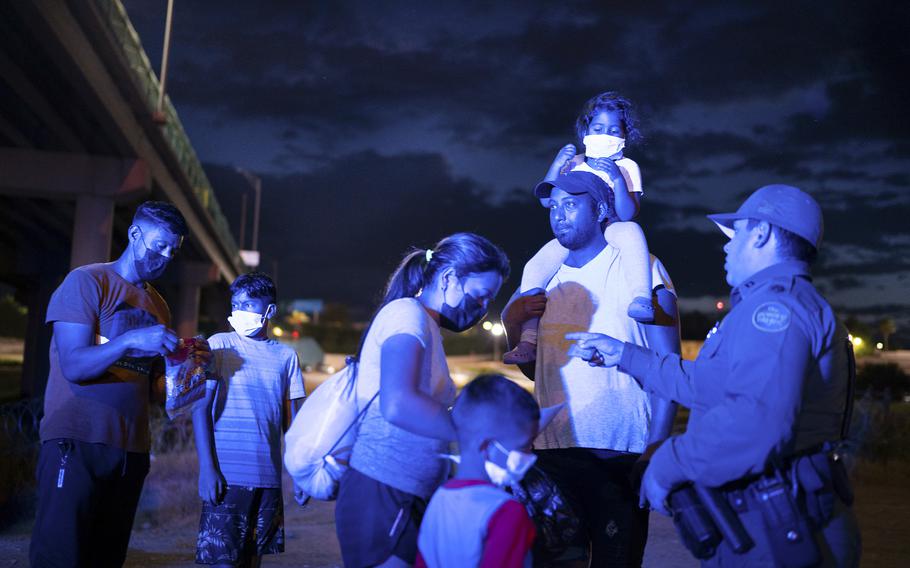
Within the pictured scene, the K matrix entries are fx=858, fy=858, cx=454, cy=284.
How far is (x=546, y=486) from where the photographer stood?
3.20 meters

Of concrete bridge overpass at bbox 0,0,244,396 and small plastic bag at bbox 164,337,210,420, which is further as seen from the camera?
concrete bridge overpass at bbox 0,0,244,396

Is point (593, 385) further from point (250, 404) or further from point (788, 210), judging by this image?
point (250, 404)

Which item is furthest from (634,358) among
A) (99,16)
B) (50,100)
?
(50,100)

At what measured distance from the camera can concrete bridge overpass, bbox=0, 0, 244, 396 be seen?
12.5 metres

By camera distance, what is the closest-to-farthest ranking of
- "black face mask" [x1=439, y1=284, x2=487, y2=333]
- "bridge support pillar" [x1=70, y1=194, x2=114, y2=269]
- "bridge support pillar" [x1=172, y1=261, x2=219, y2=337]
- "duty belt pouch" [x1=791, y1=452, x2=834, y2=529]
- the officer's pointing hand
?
"duty belt pouch" [x1=791, y1=452, x2=834, y2=529] < "black face mask" [x1=439, y1=284, x2=487, y2=333] < the officer's pointing hand < "bridge support pillar" [x1=70, y1=194, x2=114, y2=269] < "bridge support pillar" [x1=172, y1=261, x2=219, y2=337]

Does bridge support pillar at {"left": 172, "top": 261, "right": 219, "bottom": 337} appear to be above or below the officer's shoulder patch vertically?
above

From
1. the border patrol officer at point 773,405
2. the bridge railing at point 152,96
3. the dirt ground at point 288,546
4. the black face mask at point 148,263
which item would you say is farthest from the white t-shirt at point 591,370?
the bridge railing at point 152,96

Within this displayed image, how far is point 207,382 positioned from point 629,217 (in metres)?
2.40

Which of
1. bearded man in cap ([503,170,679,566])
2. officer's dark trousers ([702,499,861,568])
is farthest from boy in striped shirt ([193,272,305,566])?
officer's dark trousers ([702,499,861,568])

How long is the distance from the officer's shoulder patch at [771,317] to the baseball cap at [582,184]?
1.31 meters

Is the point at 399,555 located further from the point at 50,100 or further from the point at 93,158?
the point at 93,158

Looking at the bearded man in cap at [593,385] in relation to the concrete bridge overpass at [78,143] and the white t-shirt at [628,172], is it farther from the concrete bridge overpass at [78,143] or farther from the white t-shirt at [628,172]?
the concrete bridge overpass at [78,143]

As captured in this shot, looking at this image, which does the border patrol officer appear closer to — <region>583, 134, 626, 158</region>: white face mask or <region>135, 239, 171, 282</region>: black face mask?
<region>583, 134, 626, 158</region>: white face mask

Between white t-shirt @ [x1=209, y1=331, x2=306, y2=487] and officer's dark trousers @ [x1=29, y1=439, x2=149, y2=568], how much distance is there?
2.11ft
